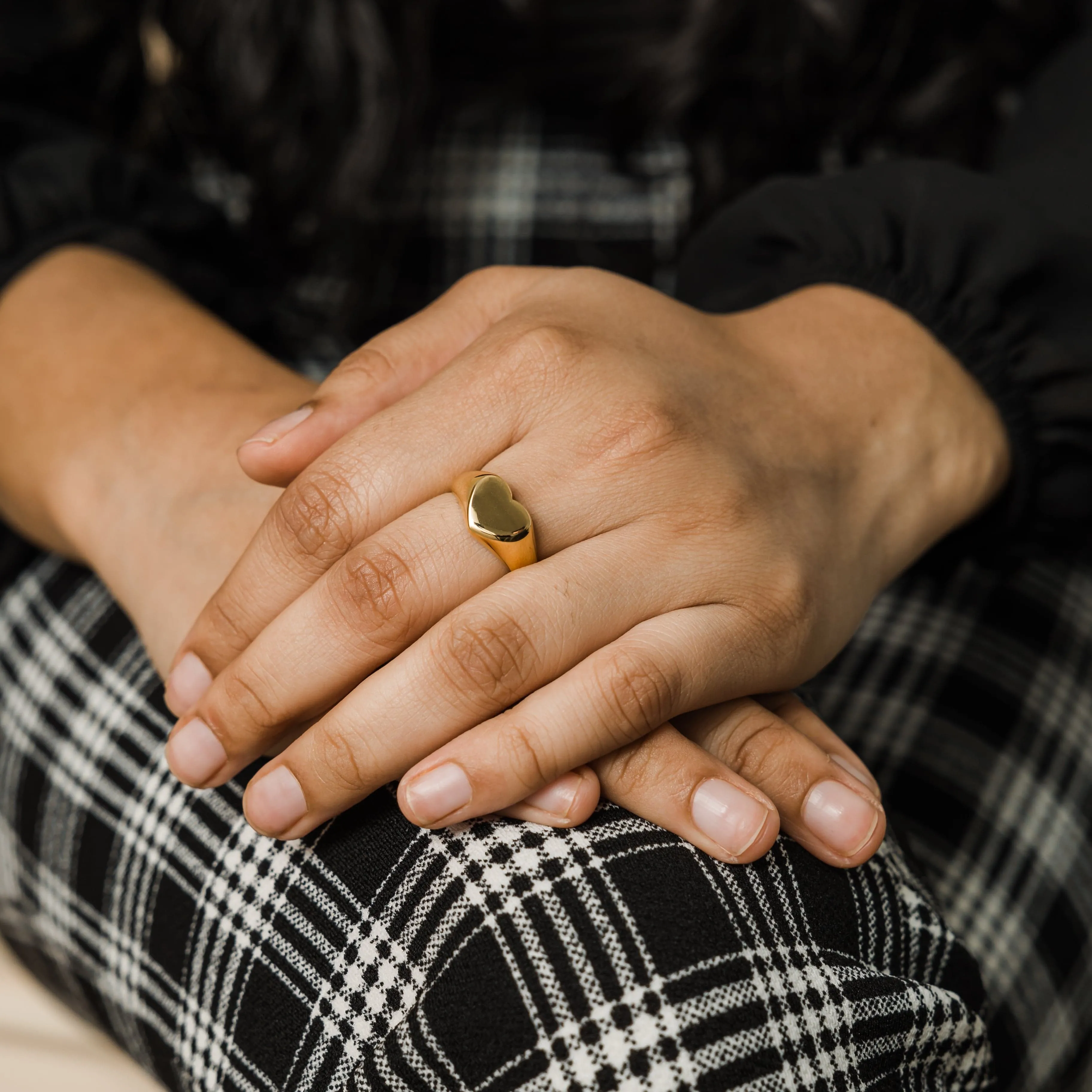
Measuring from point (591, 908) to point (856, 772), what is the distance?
0.59 ft

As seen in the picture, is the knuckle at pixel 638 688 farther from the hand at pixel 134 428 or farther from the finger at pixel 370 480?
the hand at pixel 134 428

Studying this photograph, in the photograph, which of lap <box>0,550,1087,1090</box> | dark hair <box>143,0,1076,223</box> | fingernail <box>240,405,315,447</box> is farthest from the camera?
dark hair <box>143,0,1076,223</box>

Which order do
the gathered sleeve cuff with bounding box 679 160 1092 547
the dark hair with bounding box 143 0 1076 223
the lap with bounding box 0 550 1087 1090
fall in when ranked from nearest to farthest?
the lap with bounding box 0 550 1087 1090
the gathered sleeve cuff with bounding box 679 160 1092 547
the dark hair with bounding box 143 0 1076 223

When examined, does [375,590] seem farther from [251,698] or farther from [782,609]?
[782,609]

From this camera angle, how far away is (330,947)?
484mm

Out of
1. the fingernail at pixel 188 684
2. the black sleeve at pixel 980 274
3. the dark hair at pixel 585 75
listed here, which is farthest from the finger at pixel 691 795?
the dark hair at pixel 585 75

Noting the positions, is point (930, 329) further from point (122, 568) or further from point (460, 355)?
point (122, 568)

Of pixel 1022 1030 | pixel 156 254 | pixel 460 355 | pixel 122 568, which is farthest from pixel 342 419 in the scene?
pixel 1022 1030

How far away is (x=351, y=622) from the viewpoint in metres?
0.49

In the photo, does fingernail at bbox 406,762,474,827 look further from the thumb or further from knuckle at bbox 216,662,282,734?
the thumb

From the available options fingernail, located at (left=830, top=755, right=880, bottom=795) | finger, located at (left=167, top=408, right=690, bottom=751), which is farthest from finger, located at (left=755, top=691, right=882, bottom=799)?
finger, located at (left=167, top=408, right=690, bottom=751)

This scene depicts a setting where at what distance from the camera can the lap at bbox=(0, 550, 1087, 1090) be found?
1.43ft

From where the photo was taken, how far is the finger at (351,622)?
49 cm

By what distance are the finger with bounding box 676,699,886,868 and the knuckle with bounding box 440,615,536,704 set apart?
0.12 m
